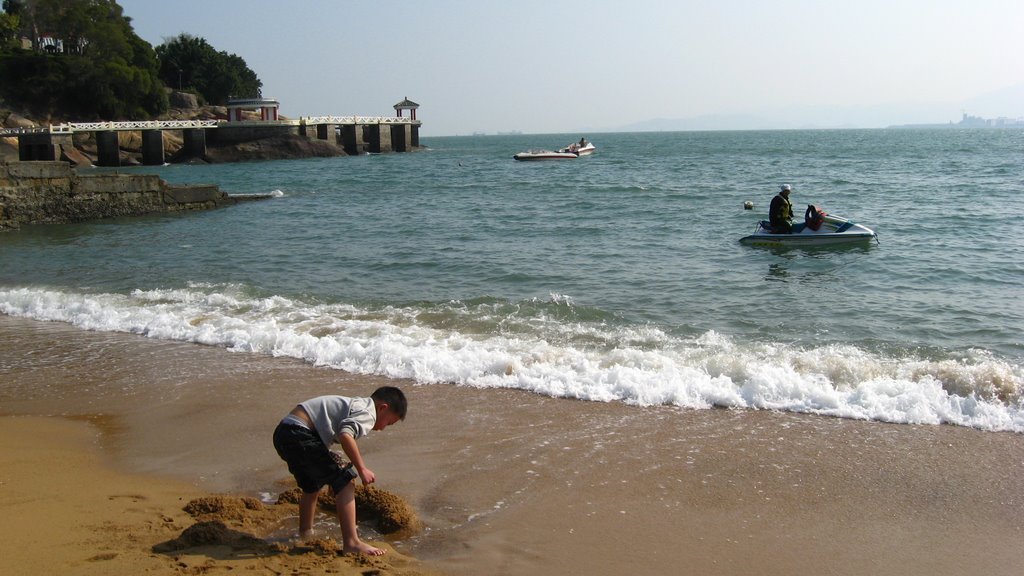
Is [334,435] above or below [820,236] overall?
below

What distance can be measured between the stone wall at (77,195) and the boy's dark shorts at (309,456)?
73.7 ft

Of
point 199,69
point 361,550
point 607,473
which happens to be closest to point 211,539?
point 361,550

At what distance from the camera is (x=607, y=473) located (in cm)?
616

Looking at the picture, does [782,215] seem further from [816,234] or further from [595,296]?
[595,296]

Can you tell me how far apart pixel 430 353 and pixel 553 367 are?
5.20 feet

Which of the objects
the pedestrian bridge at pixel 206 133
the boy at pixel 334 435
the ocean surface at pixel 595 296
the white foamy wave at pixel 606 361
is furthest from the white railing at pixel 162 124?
the boy at pixel 334 435

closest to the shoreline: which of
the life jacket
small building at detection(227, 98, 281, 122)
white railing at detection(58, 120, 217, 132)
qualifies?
the life jacket

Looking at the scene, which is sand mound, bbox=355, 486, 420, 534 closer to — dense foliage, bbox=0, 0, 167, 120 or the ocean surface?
the ocean surface

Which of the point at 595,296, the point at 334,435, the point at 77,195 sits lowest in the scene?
the point at 595,296

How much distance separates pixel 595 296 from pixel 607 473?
713cm

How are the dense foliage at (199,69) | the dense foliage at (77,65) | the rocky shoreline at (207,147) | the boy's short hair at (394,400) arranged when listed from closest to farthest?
the boy's short hair at (394,400)
the rocky shoreline at (207,147)
the dense foliage at (77,65)
the dense foliage at (199,69)

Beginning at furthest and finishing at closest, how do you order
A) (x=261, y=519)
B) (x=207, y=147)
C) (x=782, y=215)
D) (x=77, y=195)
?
(x=207, y=147)
(x=77, y=195)
(x=782, y=215)
(x=261, y=519)

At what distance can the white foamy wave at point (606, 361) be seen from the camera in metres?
7.84

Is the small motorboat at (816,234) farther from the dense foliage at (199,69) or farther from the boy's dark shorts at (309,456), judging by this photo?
the dense foliage at (199,69)
